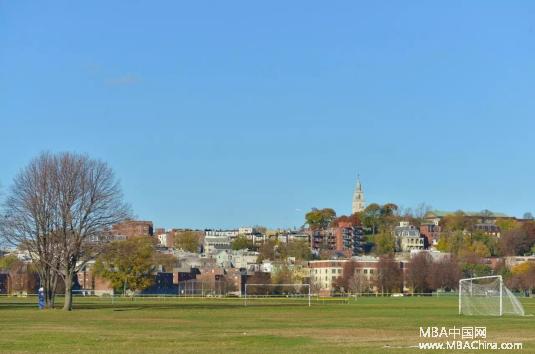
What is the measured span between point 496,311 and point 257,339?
3427cm

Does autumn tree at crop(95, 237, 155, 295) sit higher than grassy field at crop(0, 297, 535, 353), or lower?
higher

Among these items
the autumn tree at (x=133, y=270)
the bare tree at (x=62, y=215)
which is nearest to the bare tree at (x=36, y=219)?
the bare tree at (x=62, y=215)

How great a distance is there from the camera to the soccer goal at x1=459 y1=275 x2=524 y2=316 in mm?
69562

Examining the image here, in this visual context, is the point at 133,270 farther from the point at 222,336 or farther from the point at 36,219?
the point at 222,336

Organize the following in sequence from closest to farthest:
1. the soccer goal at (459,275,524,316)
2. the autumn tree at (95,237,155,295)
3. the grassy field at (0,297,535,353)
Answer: the grassy field at (0,297,535,353), the soccer goal at (459,275,524,316), the autumn tree at (95,237,155,295)

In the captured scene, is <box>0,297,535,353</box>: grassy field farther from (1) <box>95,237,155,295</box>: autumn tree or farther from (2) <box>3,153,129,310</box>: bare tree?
(1) <box>95,237,155,295</box>: autumn tree

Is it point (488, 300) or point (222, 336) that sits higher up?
point (488, 300)

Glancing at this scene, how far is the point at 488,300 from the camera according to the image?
8825 cm

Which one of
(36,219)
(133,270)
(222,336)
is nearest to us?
(222,336)

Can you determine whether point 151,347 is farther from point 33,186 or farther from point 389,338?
point 33,186

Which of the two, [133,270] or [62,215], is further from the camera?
[133,270]

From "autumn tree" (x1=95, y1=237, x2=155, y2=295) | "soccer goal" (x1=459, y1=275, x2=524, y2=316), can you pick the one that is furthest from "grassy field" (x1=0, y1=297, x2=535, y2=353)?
"autumn tree" (x1=95, y1=237, x2=155, y2=295)

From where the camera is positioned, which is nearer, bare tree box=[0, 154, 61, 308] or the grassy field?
the grassy field

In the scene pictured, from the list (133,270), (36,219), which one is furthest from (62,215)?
(133,270)
